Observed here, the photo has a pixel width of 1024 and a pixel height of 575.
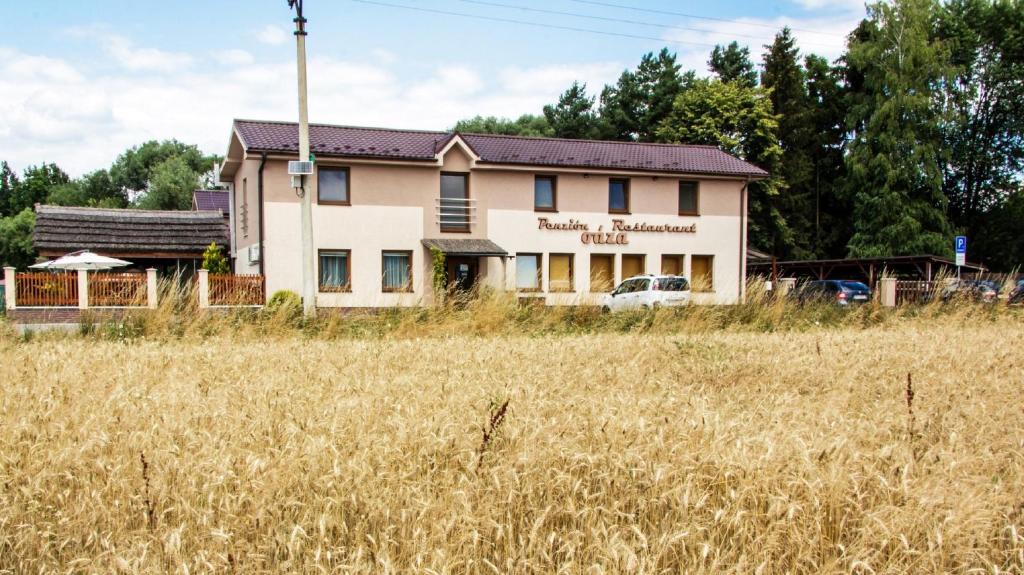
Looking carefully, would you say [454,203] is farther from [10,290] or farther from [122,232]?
[122,232]

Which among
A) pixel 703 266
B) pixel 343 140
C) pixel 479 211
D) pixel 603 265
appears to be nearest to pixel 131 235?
pixel 343 140

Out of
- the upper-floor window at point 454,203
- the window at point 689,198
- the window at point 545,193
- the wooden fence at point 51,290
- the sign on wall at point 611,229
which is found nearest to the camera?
the wooden fence at point 51,290

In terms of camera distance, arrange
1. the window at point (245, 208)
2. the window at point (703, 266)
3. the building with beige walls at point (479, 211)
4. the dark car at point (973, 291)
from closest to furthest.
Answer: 1. the dark car at point (973, 291)
2. the building with beige walls at point (479, 211)
3. the window at point (245, 208)
4. the window at point (703, 266)

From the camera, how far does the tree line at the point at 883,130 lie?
40000mm

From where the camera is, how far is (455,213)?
26.5 m

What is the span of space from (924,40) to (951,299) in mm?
29785

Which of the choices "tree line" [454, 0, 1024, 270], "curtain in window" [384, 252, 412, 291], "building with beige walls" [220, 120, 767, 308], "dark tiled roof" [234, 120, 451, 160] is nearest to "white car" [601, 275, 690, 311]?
"building with beige walls" [220, 120, 767, 308]

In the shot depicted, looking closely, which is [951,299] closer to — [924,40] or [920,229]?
[920,229]

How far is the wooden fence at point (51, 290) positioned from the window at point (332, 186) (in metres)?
7.64

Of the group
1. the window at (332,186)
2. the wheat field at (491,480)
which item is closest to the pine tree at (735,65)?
the window at (332,186)

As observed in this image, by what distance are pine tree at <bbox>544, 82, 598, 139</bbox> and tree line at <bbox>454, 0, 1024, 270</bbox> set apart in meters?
1.90

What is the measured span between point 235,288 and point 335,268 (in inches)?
153

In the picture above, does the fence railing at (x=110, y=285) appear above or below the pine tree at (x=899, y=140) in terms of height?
below

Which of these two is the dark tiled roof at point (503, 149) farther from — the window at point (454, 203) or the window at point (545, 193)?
the window at point (454, 203)
